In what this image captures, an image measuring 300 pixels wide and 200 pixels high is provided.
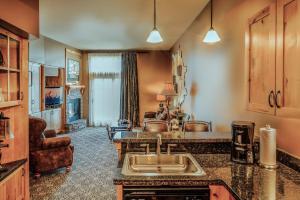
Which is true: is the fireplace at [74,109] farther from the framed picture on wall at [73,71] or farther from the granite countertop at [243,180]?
the granite countertop at [243,180]

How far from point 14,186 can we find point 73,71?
22.4ft

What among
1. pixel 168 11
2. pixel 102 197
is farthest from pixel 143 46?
pixel 102 197

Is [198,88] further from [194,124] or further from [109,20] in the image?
[109,20]

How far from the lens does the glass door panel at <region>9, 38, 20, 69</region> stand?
2814mm

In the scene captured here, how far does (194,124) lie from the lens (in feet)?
12.4

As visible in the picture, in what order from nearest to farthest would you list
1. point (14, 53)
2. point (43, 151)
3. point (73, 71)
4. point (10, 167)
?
point (10, 167) → point (14, 53) → point (43, 151) → point (73, 71)

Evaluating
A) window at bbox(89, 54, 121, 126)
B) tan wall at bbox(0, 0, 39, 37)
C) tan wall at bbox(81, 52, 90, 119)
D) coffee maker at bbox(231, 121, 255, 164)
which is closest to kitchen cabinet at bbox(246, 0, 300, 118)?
coffee maker at bbox(231, 121, 255, 164)

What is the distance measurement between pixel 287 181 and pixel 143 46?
7783 millimetres

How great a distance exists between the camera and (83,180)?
13.9 ft

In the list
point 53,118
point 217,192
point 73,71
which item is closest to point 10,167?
point 217,192

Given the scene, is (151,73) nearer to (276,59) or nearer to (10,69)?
(10,69)

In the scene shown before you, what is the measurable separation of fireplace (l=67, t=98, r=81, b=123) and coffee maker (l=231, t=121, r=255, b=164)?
7469 millimetres

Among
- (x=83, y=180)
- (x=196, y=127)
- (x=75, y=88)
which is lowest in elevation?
(x=83, y=180)

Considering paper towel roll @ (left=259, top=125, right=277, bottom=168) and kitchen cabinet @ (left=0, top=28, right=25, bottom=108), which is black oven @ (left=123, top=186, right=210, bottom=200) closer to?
paper towel roll @ (left=259, top=125, right=277, bottom=168)
